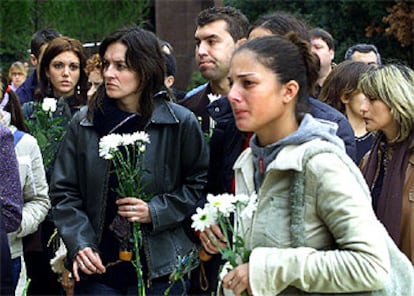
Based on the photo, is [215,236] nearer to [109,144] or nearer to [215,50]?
[109,144]

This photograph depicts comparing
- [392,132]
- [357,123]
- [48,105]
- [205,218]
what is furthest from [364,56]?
[205,218]

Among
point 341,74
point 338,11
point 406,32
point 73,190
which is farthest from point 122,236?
point 338,11

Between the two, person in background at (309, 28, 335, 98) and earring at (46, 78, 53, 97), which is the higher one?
person in background at (309, 28, 335, 98)

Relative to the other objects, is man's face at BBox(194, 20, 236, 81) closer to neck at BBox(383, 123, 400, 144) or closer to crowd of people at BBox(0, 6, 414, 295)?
crowd of people at BBox(0, 6, 414, 295)

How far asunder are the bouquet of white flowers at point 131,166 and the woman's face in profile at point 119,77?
1.06 ft

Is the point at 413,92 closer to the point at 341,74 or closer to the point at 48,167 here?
the point at 341,74

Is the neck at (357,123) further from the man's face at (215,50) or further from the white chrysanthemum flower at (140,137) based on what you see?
the white chrysanthemum flower at (140,137)

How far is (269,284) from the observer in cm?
309

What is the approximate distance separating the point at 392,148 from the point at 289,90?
181 centimetres

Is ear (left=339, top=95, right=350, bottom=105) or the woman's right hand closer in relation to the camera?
the woman's right hand

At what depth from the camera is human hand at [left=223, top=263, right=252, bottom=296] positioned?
3.11 metres

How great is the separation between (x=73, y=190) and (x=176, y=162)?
22.3 inches

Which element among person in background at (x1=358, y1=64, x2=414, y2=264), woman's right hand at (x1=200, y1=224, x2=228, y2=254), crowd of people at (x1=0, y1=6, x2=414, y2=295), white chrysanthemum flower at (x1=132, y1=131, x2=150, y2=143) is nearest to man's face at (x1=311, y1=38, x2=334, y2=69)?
crowd of people at (x1=0, y1=6, x2=414, y2=295)

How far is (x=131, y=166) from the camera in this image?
179 inches
